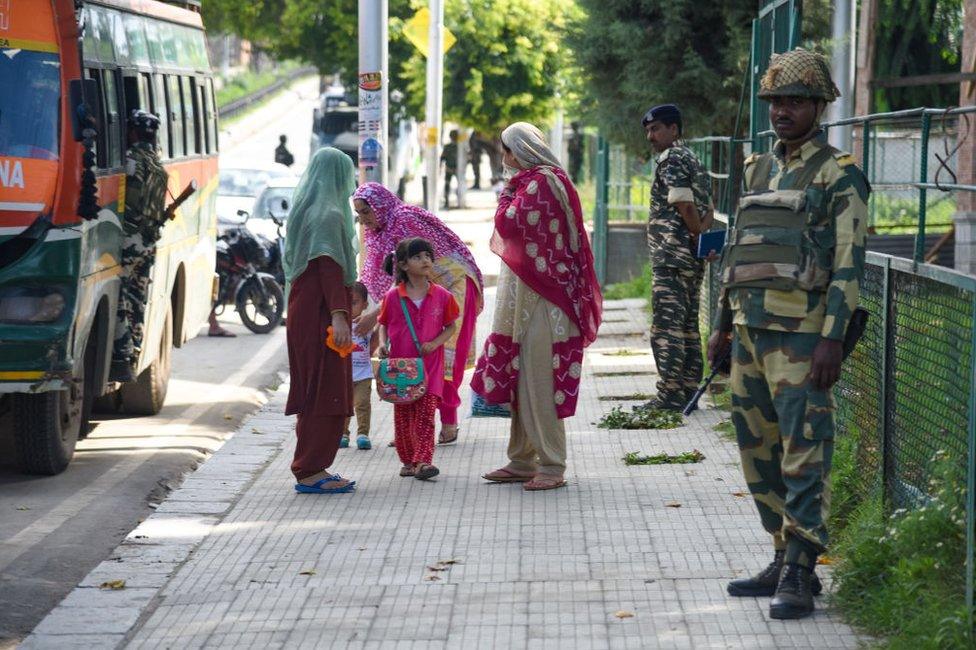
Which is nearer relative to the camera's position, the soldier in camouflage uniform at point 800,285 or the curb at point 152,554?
the soldier in camouflage uniform at point 800,285

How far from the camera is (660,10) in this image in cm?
1855

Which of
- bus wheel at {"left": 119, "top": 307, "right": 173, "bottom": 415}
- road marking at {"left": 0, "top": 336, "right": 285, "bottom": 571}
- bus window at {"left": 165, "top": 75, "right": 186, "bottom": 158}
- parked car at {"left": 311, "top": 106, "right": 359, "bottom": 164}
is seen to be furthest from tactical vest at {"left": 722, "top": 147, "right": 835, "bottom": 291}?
parked car at {"left": 311, "top": 106, "right": 359, "bottom": 164}

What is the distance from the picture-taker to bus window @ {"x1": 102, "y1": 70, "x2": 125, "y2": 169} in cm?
995

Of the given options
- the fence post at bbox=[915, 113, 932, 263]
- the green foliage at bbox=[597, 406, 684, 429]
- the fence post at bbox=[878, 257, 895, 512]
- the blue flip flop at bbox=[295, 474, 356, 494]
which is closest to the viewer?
the fence post at bbox=[915, 113, 932, 263]

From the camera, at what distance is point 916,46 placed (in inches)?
784

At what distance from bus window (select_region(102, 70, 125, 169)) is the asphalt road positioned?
1.87 m

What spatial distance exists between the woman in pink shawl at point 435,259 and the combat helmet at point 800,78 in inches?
156

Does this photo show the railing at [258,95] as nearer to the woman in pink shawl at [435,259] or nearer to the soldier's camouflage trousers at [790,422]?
the woman in pink shawl at [435,259]

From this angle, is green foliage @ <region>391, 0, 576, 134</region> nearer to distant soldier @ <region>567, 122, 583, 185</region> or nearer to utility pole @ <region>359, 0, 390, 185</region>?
distant soldier @ <region>567, 122, 583, 185</region>

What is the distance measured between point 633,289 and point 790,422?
1447 centimetres

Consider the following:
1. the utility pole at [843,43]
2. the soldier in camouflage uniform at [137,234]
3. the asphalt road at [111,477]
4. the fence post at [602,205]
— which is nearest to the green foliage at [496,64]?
the fence post at [602,205]

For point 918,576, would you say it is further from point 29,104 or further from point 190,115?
point 190,115

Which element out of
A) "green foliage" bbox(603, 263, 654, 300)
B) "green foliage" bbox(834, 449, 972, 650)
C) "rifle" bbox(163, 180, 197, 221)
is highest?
"rifle" bbox(163, 180, 197, 221)

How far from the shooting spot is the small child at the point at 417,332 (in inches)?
339
